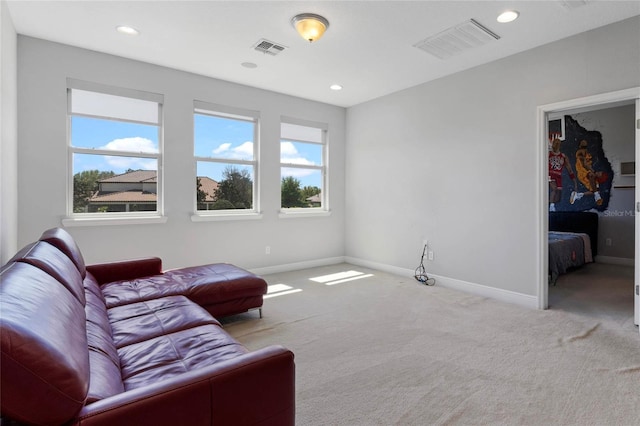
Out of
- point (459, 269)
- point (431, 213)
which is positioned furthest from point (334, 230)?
point (459, 269)

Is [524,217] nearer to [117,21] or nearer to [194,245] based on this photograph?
[194,245]

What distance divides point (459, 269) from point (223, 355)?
3.40 meters

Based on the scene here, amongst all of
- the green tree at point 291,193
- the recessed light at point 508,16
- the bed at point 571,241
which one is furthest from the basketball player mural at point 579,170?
the green tree at point 291,193

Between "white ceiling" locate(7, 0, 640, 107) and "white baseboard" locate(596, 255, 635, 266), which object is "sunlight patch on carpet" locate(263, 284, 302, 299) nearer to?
"white ceiling" locate(7, 0, 640, 107)

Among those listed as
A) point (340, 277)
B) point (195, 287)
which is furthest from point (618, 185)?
point (195, 287)

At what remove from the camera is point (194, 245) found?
14.5 feet

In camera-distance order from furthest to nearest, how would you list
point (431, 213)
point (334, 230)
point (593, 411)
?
1. point (334, 230)
2. point (431, 213)
3. point (593, 411)

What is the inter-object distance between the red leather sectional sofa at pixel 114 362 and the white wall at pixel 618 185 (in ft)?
21.9

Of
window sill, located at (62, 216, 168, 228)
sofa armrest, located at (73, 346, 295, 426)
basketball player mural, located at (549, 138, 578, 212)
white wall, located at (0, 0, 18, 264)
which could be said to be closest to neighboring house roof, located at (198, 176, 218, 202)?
window sill, located at (62, 216, 168, 228)

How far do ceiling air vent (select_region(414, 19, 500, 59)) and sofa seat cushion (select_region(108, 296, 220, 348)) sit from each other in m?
3.14

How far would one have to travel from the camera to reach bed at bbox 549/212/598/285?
14.9 feet

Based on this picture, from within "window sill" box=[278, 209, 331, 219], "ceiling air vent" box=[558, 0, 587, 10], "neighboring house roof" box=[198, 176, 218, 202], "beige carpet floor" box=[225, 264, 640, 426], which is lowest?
"beige carpet floor" box=[225, 264, 640, 426]

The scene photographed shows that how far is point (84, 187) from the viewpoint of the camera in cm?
379

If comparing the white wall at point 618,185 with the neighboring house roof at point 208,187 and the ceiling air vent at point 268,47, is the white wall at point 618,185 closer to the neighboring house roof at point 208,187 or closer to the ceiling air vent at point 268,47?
the ceiling air vent at point 268,47
